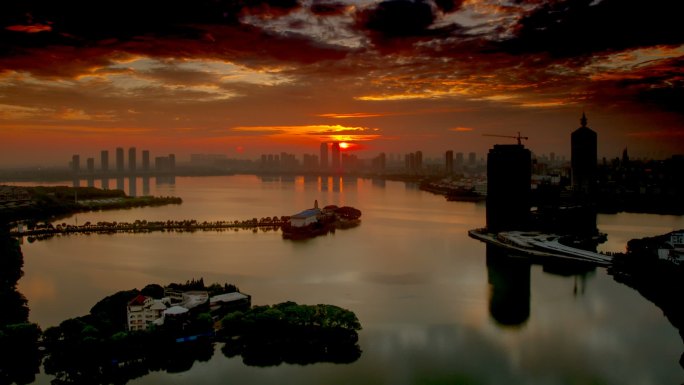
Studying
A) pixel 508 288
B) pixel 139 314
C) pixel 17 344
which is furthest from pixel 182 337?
pixel 508 288

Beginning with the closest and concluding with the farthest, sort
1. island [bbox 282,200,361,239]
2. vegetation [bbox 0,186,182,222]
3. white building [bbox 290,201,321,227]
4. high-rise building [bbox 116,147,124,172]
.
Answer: island [bbox 282,200,361,239] → white building [bbox 290,201,321,227] → vegetation [bbox 0,186,182,222] → high-rise building [bbox 116,147,124,172]

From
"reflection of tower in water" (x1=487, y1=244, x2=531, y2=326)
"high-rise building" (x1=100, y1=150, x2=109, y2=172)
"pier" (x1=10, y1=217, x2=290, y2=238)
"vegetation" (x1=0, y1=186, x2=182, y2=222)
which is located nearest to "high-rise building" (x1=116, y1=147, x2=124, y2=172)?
"high-rise building" (x1=100, y1=150, x2=109, y2=172)

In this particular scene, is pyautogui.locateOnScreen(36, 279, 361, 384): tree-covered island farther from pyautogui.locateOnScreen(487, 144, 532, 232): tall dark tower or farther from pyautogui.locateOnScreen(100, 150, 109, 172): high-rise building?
pyautogui.locateOnScreen(100, 150, 109, 172): high-rise building

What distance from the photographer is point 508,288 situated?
6.23 meters

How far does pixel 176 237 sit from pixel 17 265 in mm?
3274

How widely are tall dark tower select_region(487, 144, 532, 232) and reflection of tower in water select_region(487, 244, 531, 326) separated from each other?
1.56 meters

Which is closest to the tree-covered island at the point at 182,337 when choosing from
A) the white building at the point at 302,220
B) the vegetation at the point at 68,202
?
the white building at the point at 302,220

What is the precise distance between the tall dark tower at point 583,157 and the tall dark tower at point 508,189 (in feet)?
14.8

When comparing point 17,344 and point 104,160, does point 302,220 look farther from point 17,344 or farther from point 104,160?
point 104,160

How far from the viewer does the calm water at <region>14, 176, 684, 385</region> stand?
396 cm

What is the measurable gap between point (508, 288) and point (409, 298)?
1.24m

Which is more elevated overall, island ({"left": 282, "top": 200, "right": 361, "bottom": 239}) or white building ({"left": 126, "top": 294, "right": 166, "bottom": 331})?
island ({"left": 282, "top": 200, "right": 361, "bottom": 239})

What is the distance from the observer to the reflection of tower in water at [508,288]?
17.1 ft

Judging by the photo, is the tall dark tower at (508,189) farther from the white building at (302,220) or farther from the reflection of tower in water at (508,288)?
the white building at (302,220)
